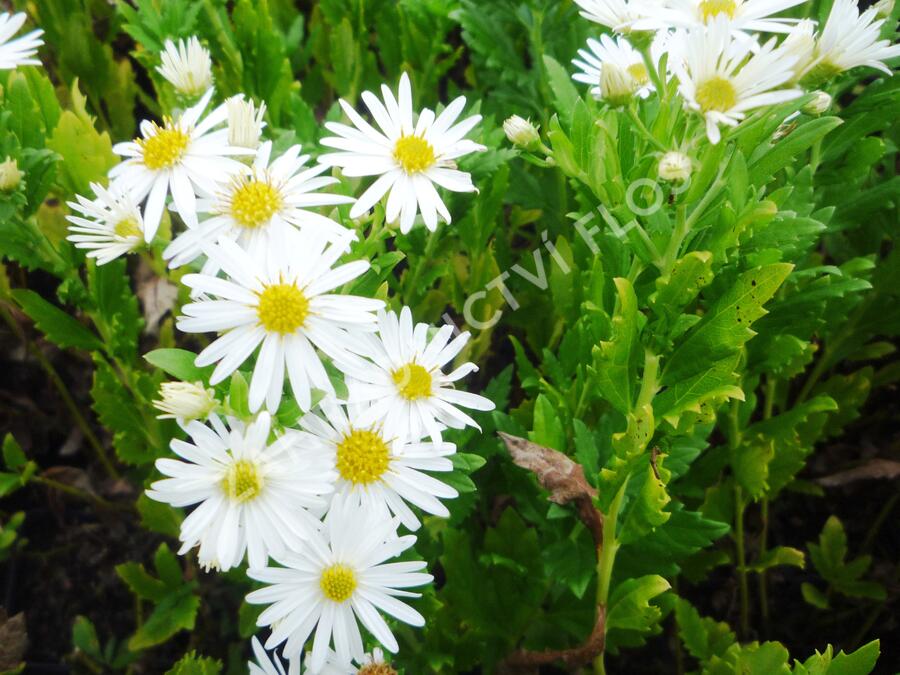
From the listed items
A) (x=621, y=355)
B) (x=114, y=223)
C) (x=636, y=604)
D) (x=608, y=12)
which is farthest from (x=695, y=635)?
(x=114, y=223)

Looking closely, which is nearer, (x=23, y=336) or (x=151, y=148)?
(x=151, y=148)

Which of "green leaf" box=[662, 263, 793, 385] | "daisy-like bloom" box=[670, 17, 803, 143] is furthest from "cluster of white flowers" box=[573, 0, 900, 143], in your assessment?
"green leaf" box=[662, 263, 793, 385]

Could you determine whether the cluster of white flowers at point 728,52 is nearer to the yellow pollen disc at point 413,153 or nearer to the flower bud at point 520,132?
the flower bud at point 520,132

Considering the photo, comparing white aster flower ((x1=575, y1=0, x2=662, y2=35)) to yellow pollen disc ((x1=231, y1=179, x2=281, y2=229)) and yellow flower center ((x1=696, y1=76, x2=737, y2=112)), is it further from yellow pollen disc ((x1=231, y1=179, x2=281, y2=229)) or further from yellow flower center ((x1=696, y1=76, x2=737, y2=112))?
yellow pollen disc ((x1=231, y1=179, x2=281, y2=229))

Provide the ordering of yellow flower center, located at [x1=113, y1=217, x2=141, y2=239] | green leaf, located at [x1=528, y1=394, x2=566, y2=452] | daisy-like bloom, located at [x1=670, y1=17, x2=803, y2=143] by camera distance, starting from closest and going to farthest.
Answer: daisy-like bloom, located at [x1=670, y1=17, x2=803, y2=143], yellow flower center, located at [x1=113, y1=217, x2=141, y2=239], green leaf, located at [x1=528, y1=394, x2=566, y2=452]

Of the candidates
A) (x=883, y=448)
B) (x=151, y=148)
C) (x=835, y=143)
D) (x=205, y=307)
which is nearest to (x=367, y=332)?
(x=205, y=307)

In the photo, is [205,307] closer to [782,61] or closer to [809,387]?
[782,61]

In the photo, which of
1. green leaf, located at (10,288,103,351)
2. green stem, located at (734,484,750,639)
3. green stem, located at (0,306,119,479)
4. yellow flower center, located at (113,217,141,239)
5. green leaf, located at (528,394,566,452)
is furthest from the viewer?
green stem, located at (0,306,119,479)
